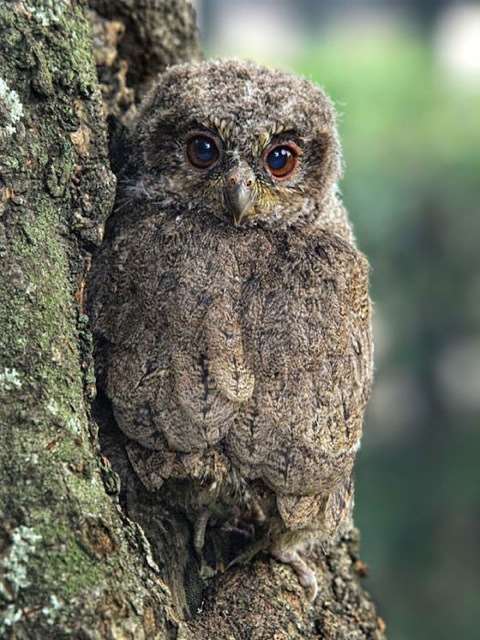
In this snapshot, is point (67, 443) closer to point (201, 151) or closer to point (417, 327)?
point (201, 151)

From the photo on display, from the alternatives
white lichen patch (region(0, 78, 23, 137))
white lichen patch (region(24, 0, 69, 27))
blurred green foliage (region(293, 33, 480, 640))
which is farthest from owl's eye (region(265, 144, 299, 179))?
blurred green foliage (region(293, 33, 480, 640))

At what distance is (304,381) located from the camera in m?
2.80

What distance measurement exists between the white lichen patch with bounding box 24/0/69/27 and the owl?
54 cm

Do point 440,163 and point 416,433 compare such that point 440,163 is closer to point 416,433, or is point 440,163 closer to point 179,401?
point 416,433

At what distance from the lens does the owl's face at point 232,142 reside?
3035 mm

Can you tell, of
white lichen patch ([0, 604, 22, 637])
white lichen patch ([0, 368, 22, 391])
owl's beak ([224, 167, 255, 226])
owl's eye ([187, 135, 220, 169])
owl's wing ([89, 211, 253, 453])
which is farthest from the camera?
owl's eye ([187, 135, 220, 169])

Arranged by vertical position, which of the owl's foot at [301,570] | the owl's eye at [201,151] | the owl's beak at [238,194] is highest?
the owl's eye at [201,151]

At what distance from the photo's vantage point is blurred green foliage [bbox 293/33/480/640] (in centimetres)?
750

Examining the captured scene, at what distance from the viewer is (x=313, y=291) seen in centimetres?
292

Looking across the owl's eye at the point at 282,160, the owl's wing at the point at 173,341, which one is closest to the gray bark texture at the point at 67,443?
the owl's wing at the point at 173,341

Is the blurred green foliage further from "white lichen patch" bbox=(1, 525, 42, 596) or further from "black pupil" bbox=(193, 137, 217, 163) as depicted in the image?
"white lichen patch" bbox=(1, 525, 42, 596)

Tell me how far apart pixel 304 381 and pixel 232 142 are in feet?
2.53

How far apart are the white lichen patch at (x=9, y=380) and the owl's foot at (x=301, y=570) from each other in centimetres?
115

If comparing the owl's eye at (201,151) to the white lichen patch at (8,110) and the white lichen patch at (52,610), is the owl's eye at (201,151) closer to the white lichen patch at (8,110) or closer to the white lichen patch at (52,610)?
the white lichen patch at (8,110)
